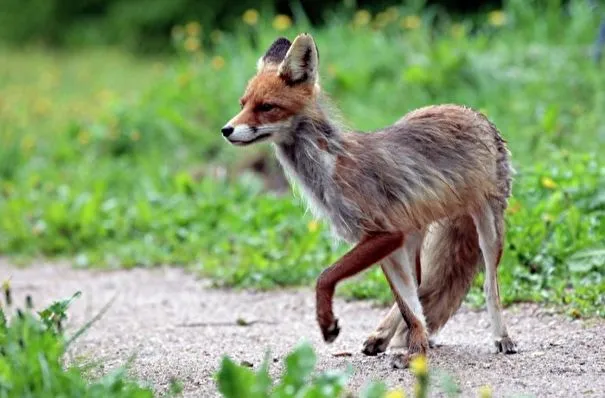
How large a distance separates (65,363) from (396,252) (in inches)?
69.8

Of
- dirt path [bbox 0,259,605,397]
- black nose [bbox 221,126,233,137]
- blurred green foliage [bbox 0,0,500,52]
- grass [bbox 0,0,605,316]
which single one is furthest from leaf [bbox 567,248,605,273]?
blurred green foliage [bbox 0,0,500,52]

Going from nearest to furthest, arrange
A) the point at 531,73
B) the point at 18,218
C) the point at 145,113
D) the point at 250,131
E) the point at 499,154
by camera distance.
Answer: the point at 250,131, the point at 499,154, the point at 18,218, the point at 531,73, the point at 145,113

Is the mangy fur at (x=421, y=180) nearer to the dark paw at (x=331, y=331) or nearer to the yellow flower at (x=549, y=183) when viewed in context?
the dark paw at (x=331, y=331)

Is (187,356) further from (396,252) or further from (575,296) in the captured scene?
(575,296)

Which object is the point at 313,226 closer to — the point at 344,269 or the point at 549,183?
the point at 549,183

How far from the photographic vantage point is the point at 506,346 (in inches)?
238

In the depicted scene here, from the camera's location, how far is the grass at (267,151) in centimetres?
778

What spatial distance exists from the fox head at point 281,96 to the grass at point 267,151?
1.56m

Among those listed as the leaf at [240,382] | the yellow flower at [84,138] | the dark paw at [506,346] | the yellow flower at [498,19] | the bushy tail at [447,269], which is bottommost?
the dark paw at [506,346]

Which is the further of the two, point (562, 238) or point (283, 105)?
point (562, 238)

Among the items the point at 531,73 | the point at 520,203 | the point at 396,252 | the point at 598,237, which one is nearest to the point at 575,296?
the point at 598,237

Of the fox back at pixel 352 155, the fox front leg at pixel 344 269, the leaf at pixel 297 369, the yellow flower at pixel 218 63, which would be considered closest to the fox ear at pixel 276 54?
the fox back at pixel 352 155

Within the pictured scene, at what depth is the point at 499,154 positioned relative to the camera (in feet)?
20.4

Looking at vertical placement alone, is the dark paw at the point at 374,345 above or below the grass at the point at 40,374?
below
